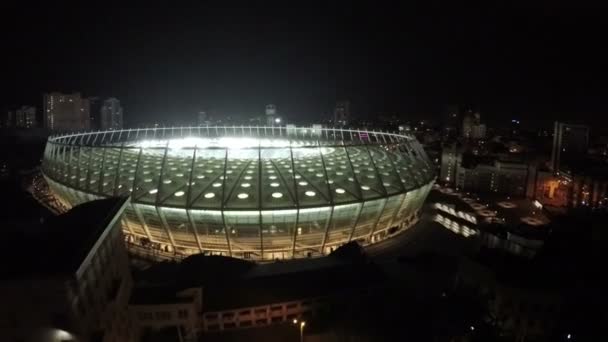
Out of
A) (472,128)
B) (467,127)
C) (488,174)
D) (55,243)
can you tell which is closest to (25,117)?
(55,243)

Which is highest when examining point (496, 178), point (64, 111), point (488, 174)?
point (64, 111)

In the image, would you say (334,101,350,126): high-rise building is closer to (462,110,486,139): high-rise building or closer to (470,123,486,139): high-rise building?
(462,110,486,139): high-rise building

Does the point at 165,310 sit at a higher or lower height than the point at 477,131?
lower

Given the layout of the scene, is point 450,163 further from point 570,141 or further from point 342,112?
point 342,112

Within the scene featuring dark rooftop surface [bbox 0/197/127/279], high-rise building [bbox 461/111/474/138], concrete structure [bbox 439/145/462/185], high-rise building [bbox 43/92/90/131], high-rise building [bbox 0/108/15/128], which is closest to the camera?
dark rooftop surface [bbox 0/197/127/279]

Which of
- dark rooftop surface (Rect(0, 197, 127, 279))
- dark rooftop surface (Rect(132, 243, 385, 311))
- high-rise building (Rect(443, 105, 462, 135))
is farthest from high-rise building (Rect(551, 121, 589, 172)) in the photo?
dark rooftop surface (Rect(0, 197, 127, 279))

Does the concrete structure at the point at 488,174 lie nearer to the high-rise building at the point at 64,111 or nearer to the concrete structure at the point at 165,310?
the concrete structure at the point at 165,310

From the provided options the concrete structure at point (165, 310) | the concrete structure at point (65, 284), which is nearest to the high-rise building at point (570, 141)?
the concrete structure at point (165, 310)
